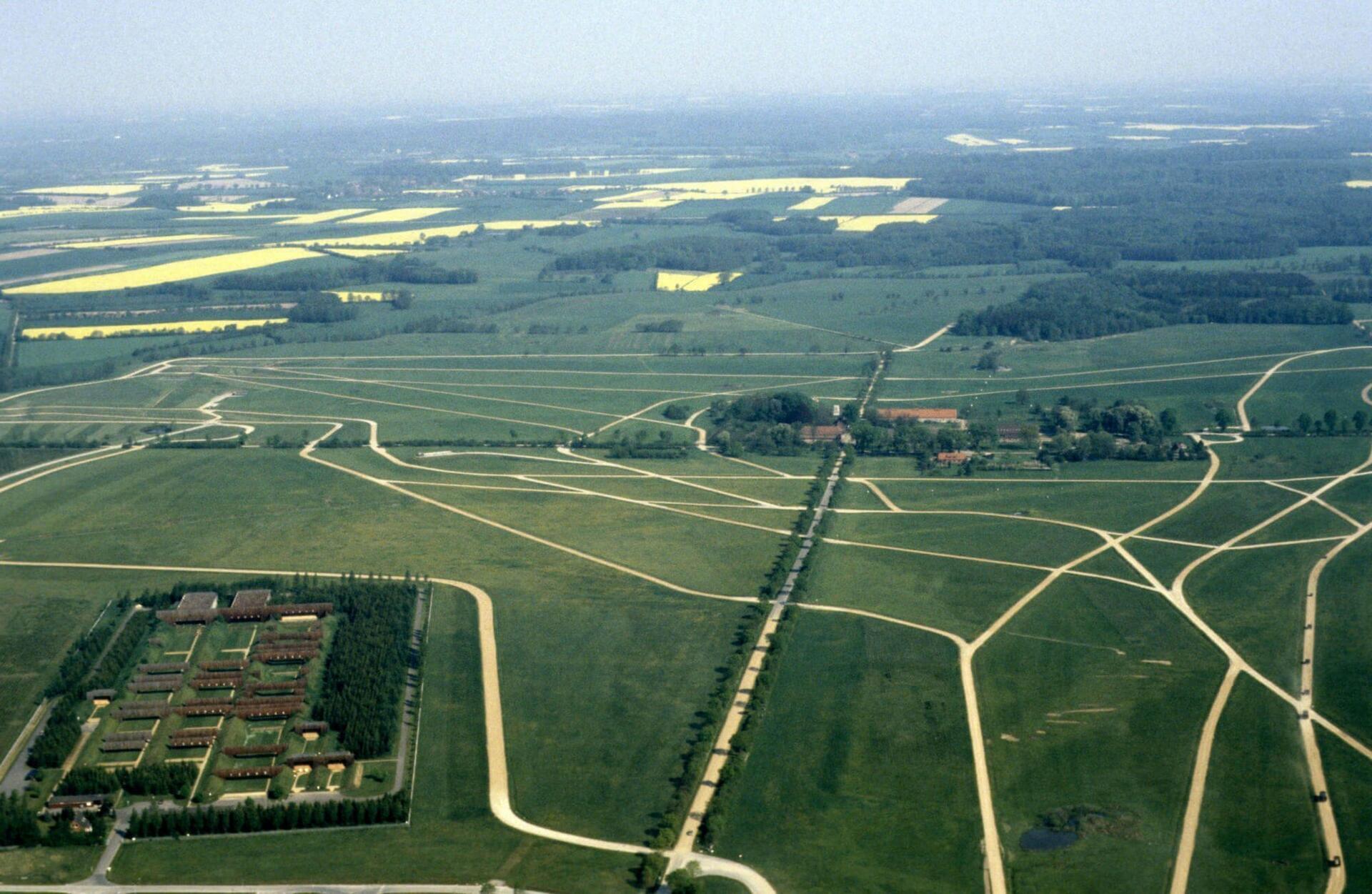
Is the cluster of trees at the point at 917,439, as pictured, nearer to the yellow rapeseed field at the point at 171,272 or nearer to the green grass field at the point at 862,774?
the green grass field at the point at 862,774

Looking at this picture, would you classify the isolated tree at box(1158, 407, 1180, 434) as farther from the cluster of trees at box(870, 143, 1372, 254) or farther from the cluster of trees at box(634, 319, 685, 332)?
→ the cluster of trees at box(870, 143, 1372, 254)

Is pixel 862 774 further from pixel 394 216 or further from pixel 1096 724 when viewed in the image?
pixel 394 216

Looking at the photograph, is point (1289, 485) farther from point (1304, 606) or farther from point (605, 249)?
point (605, 249)

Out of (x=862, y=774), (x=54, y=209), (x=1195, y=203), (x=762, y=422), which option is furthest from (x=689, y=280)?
(x=54, y=209)

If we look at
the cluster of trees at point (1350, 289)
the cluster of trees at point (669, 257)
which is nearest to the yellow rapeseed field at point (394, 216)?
the cluster of trees at point (669, 257)

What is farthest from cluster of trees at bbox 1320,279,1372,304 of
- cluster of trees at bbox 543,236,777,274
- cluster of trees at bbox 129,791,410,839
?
cluster of trees at bbox 129,791,410,839

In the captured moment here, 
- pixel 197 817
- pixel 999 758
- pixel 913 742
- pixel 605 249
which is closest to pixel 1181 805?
pixel 999 758
